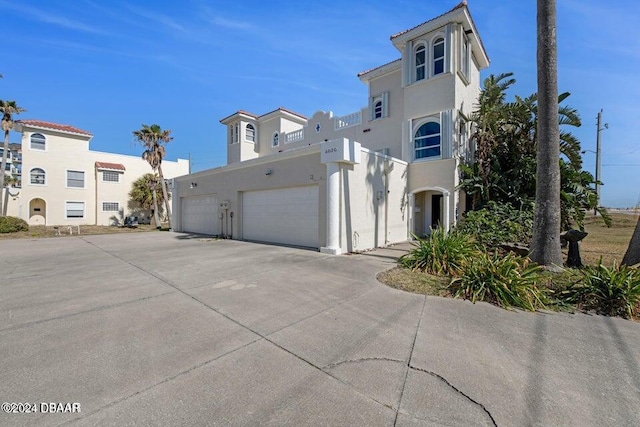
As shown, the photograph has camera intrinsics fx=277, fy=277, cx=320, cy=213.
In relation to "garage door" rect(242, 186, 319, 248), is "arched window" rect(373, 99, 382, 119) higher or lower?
higher

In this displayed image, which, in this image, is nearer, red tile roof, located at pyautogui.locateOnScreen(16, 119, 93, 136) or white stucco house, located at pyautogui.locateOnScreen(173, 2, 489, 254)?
white stucco house, located at pyautogui.locateOnScreen(173, 2, 489, 254)

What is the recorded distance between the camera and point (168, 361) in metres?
3.01

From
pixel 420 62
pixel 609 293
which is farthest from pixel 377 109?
pixel 609 293

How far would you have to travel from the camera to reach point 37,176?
25.3 metres

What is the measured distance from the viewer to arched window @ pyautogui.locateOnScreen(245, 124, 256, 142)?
22438 mm

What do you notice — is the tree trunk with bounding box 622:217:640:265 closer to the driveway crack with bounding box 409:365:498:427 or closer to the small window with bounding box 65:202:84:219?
the driveway crack with bounding box 409:365:498:427

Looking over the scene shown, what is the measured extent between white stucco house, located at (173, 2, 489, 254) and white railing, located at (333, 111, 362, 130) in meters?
0.07

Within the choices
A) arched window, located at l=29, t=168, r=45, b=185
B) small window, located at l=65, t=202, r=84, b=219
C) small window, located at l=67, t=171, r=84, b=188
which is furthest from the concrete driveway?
small window, located at l=67, t=171, r=84, b=188

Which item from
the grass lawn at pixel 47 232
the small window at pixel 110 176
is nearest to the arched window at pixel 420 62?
the grass lawn at pixel 47 232

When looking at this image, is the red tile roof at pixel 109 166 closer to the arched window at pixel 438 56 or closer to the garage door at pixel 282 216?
the garage door at pixel 282 216

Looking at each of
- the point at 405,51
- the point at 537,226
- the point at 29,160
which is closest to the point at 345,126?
the point at 405,51

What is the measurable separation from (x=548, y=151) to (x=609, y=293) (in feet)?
11.1

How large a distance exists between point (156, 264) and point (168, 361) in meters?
5.98

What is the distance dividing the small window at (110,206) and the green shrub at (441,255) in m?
32.8
